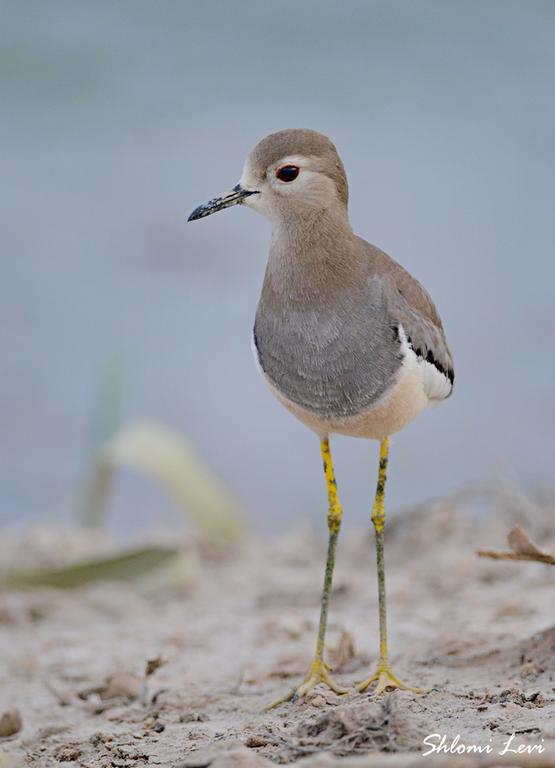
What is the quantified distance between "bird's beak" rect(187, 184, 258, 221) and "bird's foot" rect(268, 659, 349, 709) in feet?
4.84

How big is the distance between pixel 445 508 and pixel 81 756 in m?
3.41

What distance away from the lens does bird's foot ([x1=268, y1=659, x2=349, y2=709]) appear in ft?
11.2

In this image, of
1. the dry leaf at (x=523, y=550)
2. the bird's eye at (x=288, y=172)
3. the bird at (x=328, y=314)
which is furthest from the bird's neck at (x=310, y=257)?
the dry leaf at (x=523, y=550)

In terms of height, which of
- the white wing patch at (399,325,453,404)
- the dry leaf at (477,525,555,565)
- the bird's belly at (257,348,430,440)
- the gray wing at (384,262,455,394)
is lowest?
the dry leaf at (477,525,555,565)

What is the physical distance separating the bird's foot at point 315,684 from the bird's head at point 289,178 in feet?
4.73

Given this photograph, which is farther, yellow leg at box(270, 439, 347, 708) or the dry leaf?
yellow leg at box(270, 439, 347, 708)

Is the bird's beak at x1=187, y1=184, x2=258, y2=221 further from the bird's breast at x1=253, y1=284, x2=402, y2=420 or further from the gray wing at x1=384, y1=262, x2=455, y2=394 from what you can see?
the gray wing at x1=384, y1=262, x2=455, y2=394

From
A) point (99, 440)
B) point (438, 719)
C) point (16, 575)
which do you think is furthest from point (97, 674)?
point (99, 440)

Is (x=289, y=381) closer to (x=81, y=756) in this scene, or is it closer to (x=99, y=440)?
(x=81, y=756)

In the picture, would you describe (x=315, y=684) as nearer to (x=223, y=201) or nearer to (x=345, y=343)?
(x=345, y=343)
